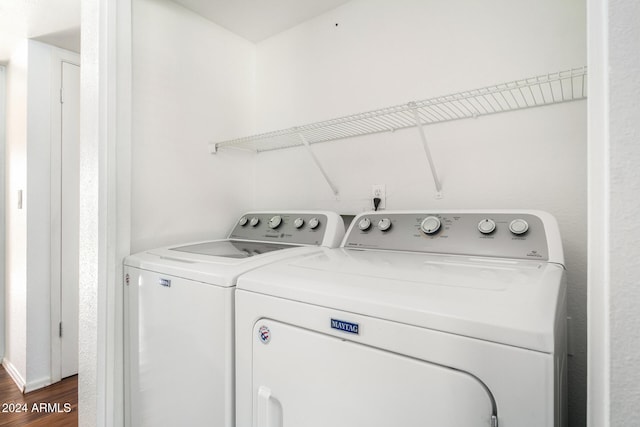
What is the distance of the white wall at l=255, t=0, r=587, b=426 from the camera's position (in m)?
1.18

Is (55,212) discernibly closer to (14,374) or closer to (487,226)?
(14,374)

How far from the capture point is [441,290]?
70 cm

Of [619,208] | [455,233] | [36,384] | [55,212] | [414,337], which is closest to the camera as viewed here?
[619,208]

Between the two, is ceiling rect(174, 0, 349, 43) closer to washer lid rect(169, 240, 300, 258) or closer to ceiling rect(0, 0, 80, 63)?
ceiling rect(0, 0, 80, 63)

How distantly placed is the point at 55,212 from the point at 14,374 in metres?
1.40

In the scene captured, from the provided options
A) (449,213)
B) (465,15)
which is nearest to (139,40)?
(465,15)

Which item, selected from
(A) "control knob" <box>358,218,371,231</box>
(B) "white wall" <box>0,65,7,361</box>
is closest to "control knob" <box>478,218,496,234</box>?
(A) "control knob" <box>358,218,371,231</box>

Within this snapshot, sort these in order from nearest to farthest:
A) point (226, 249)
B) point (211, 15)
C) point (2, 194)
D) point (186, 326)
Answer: point (186, 326) < point (226, 249) < point (211, 15) < point (2, 194)

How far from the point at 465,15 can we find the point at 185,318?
5.79ft

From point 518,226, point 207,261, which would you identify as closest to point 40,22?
point 207,261

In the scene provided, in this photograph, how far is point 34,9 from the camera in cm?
192

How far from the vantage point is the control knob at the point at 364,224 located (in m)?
1.42

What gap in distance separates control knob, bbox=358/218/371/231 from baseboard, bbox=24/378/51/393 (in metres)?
2.81

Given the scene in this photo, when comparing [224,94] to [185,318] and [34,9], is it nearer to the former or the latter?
[34,9]
